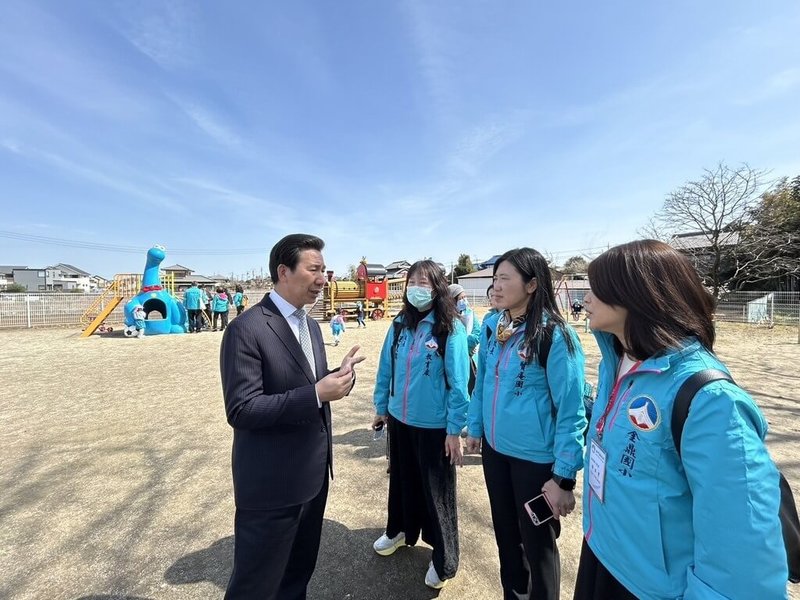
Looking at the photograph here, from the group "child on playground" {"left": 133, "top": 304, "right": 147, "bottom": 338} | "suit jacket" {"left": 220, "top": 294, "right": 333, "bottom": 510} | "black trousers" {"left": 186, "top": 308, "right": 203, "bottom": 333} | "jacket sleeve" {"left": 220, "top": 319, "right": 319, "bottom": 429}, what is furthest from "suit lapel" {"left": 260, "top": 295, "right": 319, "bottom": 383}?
"black trousers" {"left": 186, "top": 308, "right": 203, "bottom": 333}

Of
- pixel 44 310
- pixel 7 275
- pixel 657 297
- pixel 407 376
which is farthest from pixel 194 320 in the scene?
pixel 7 275

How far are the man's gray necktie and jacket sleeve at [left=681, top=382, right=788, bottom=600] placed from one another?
1.58m

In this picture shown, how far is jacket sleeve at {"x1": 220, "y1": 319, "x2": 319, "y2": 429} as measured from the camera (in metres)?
1.62

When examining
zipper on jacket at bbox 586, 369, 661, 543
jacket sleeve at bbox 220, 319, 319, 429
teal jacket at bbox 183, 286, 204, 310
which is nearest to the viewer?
zipper on jacket at bbox 586, 369, 661, 543

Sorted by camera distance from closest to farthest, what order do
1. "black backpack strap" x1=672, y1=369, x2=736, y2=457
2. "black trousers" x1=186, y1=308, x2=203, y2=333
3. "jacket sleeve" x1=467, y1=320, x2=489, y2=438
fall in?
1. "black backpack strap" x1=672, y1=369, x2=736, y2=457
2. "jacket sleeve" x1=467, y1=320, x2=489, y2=438
3. "black trousers" x1=186, y1=308, x2=203, y2=333

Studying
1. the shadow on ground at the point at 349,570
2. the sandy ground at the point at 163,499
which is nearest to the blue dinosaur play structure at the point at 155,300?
the sandy ground at the point at 163,499

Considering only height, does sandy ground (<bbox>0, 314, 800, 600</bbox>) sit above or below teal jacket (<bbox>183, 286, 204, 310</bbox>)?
below

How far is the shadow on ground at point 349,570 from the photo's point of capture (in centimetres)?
241

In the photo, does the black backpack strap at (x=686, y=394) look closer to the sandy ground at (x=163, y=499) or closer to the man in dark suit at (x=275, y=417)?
the man in dark suit at (x=275, y=417)

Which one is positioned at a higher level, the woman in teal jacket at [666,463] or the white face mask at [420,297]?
the white face mask at [420,297]

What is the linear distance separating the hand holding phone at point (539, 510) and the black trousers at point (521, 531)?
2.4 inches

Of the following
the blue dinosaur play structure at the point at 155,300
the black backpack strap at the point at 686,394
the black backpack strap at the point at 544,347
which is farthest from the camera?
the blue dinosaur play structure at the point at 155,300

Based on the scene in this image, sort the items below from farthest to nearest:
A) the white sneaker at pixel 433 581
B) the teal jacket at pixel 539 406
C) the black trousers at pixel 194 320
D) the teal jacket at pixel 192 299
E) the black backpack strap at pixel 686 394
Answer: the black trousers at pixel 194 320 < the teal jacket at pixel 192 299 < the white sneaker at pixel 433 581 < the teal jacket at pixel 539 406 < the black backpack strap at pixel 686 394

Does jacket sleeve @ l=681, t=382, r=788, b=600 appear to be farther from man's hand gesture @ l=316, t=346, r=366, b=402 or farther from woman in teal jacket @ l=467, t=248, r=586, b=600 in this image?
man's hand gesture @ l=316, t=346, r=366, b=402
